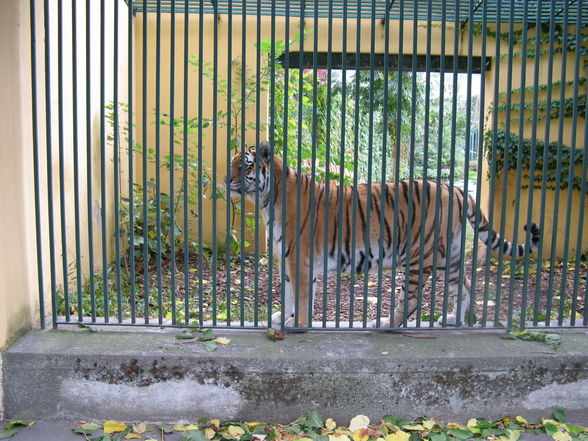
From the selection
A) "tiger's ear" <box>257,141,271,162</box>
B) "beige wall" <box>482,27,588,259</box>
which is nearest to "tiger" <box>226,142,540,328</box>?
"tiger's ear" <box>257,141,271,162</box>

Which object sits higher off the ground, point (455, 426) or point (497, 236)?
point (497, 236)

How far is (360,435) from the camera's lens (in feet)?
Result: 10.0

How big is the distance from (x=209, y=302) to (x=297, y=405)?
2772 mm

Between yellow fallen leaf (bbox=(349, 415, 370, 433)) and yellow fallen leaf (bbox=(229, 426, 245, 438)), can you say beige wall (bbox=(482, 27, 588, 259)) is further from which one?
yellow fallen leaf (bbox=(229, 426, 245, 438))

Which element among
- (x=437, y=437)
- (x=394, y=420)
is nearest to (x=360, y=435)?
(x=394, y=420)

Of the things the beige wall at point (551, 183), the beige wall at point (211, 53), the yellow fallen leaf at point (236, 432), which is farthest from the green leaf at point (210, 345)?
the beige wall at point (551, 183)

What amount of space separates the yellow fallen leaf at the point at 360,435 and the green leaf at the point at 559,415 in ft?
3.77

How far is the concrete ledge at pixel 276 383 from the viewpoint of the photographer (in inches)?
126

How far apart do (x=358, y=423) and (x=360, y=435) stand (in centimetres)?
12

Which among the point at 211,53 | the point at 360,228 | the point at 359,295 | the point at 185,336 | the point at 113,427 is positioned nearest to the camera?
the point at 113,427

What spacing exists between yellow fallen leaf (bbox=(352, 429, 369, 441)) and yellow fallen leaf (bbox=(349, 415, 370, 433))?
4cm

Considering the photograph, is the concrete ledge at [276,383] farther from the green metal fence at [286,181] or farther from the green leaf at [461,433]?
the green metal fence at [286,181]

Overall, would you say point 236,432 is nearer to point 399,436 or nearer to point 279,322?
point 399,436

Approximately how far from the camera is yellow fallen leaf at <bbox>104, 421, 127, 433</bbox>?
122 inches
